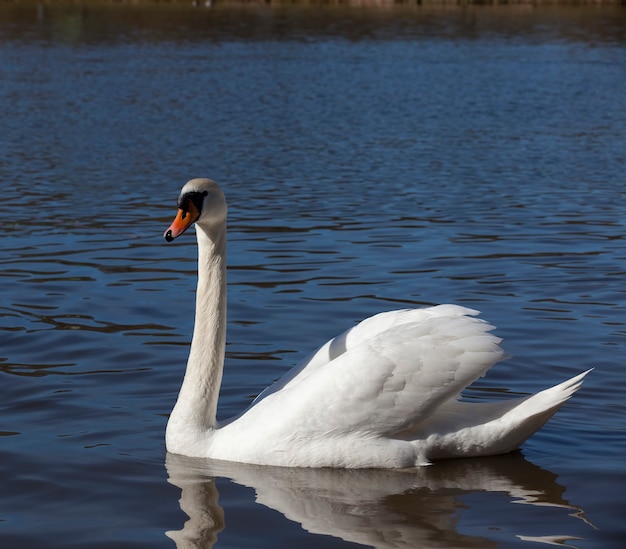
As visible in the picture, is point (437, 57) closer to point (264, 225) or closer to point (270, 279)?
point (264, 225)

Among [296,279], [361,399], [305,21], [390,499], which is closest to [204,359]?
[361,399]

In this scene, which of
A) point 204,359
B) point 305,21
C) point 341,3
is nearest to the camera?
point 204,359

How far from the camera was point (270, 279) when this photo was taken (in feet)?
33.8

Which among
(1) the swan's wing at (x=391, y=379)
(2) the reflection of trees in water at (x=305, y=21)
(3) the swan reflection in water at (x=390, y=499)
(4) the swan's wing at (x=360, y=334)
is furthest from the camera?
(2) the reflection of trees in water at (x=305, y=21)

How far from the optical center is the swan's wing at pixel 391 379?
19.0 feet

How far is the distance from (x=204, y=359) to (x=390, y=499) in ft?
4.03

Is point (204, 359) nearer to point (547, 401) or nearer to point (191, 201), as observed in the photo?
point (191, 201)

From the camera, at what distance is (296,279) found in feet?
33.8

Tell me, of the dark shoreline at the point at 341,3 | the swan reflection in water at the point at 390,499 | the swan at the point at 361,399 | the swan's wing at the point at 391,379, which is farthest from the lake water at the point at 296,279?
the dark shoreline at the point at 341,3

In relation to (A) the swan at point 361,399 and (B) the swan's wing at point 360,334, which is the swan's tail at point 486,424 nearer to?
(A) the swan at point 361,399

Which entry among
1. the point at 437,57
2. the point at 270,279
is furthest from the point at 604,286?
the point at 437,57

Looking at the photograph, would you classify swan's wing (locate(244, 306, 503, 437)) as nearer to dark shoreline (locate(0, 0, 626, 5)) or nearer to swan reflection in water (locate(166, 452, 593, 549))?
swan reflection in water (locate(166, 452, 593, 549))

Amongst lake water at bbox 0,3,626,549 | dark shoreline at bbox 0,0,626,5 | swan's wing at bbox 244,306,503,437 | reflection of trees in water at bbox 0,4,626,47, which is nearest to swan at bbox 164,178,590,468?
swan's wing at bbox 244,306,503,437

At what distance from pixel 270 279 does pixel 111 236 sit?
259cm
